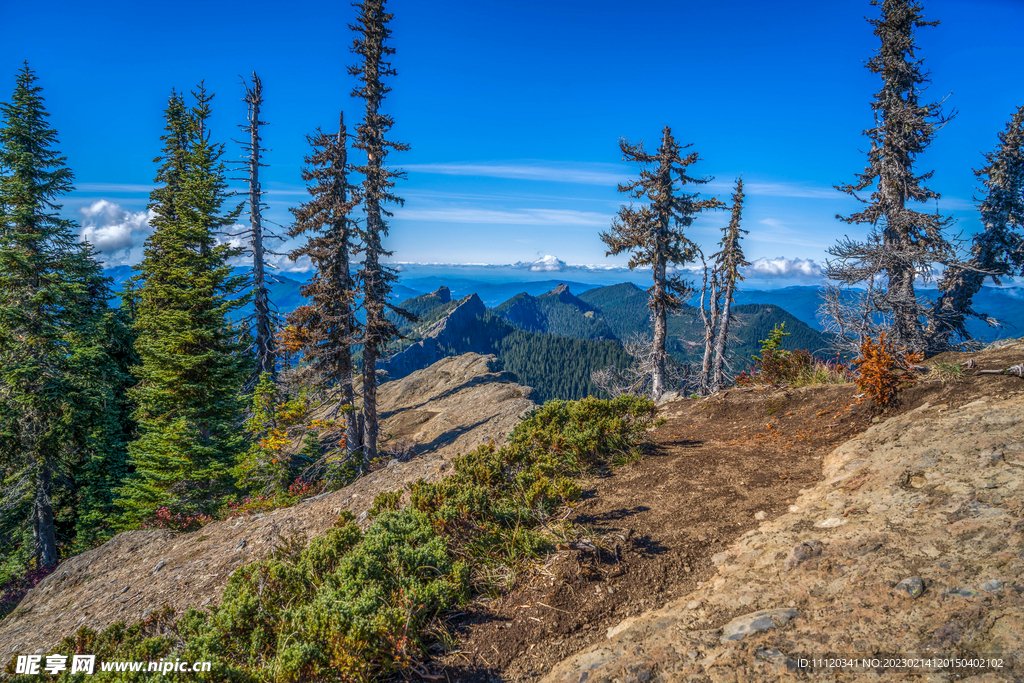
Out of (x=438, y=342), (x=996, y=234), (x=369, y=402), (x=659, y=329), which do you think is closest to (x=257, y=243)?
(x=369, y=402)

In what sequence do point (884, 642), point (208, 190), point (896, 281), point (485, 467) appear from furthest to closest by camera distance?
1. point (208, 190)
2. point (896, 281)
3. point (485, 467)
4. point (884, 642)

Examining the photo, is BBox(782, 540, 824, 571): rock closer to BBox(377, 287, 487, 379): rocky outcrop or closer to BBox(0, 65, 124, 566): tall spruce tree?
BBox(0, 65, 124, 566): tall spruce tree

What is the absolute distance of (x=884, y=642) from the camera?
2.80 m

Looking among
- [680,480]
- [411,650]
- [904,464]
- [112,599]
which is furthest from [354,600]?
[112,599]

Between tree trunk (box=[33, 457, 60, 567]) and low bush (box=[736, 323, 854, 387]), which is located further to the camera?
tree trunk (box=[33, 457, 60, 567])

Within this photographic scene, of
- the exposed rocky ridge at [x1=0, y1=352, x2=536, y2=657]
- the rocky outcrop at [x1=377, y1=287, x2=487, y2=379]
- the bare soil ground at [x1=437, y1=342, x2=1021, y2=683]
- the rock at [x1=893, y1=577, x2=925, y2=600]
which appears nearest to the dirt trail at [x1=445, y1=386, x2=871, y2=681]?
the bare soil ground at [x1=437, y1=342, x2=1021, y2=683]

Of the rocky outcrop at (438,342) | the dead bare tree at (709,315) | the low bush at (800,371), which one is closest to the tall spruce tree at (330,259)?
the low bush at (800,371)

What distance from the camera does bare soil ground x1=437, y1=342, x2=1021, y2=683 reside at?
157 inches

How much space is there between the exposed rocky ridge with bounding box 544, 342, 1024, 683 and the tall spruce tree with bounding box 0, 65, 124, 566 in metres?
21.1

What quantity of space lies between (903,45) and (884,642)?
18.7 meters

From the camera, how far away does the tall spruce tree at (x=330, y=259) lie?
14.7 meters

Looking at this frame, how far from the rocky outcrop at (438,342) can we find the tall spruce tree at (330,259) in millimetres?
78500

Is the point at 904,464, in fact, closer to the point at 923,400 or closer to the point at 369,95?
the point at 923,400

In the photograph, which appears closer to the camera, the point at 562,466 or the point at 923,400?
the point at 923,400
